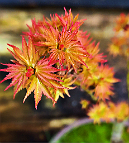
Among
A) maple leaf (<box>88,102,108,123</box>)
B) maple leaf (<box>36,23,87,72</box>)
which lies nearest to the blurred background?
maple leaf (<box>88,102,108,123</box>)

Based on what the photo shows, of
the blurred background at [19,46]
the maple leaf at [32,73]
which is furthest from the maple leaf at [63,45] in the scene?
the blurred background at [19,46]

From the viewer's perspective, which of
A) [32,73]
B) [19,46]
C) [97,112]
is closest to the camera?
[32,73]

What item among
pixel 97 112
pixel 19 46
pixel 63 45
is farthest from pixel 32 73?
pixel 19 46

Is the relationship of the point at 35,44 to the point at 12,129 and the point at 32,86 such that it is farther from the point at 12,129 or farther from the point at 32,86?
the point at 12,129

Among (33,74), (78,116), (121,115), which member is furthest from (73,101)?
(33,74)

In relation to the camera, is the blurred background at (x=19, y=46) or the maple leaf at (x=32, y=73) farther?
the blurred background at (x=19, y=46)

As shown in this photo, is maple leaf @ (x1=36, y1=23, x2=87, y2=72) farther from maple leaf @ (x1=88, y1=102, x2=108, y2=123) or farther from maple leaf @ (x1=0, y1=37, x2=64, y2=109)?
maple leaf @ (x1=88, y1=102, x2=108, y2=123)

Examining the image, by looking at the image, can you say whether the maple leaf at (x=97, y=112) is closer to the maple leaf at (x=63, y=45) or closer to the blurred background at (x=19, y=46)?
the blurred background at (x=19, y=46)

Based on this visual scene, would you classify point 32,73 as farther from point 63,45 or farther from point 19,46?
point 19,46
